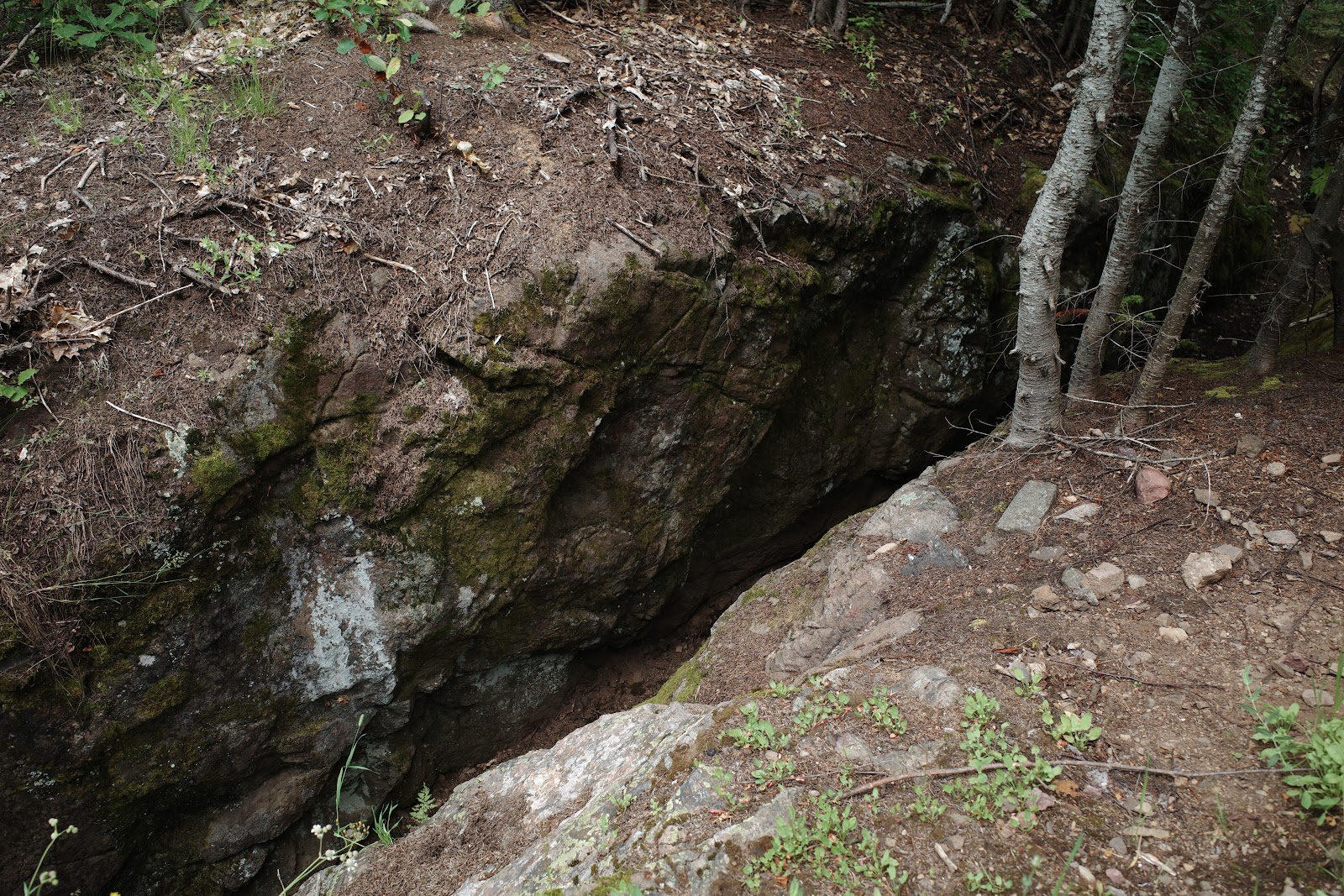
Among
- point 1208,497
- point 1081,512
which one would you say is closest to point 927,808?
point 1081,512

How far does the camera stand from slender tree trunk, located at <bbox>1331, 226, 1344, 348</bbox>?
13.8ft

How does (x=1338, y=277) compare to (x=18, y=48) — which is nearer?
(x=1338, y=277)

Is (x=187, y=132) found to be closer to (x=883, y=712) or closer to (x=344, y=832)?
(x=344, y=832)

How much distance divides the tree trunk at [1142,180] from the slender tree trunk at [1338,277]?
1134 mm

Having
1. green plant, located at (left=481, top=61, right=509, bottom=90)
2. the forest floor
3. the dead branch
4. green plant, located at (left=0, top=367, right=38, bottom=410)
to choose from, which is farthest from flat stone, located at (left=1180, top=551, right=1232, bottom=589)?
the dead branch

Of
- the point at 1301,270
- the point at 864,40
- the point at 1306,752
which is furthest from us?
the point at 864,40

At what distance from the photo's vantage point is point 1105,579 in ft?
10.6

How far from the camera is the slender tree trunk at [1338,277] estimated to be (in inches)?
166

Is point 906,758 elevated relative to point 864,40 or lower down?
lower down

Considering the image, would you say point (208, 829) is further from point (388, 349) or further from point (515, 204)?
point (515, 204)

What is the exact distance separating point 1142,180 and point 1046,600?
2363 millimetres

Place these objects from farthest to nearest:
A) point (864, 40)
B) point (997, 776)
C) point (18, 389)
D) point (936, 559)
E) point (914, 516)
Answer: point (864, 40), point (914, 516), point (936, 559), point (18, 389), point (997, 776)

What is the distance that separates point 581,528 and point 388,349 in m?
1.46

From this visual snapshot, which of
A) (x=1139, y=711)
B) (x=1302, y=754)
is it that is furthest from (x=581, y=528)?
(x=1302, y=754)
